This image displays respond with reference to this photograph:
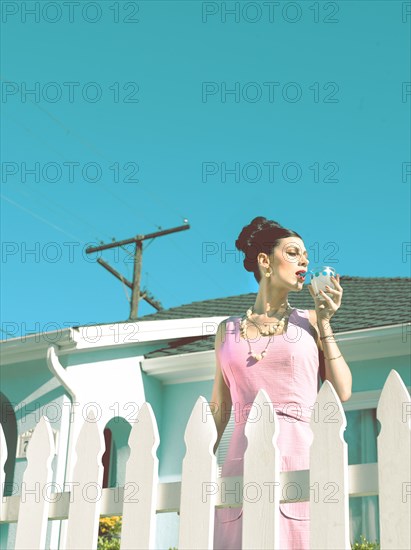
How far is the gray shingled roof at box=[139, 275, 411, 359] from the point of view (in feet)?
28.5

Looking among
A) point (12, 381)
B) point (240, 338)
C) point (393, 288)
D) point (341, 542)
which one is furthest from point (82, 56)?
point (341, 542)

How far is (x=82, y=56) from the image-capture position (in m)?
10.2

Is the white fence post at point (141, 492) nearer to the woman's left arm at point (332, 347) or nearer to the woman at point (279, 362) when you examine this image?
the woman at point (279, 362)

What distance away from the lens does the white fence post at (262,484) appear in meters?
2.43

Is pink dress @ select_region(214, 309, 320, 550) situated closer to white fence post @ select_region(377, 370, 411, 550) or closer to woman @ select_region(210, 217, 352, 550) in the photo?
woman @ select_region(210, 217, 352, 550)

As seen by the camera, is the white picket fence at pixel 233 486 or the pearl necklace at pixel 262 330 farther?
the pearl necklace at pixel 262 330

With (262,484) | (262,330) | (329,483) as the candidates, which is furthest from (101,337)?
(329,483)

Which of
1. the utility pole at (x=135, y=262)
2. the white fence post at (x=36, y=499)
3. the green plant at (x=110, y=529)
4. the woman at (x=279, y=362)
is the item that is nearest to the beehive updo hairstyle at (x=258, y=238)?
the woman at (x=279, y=362)

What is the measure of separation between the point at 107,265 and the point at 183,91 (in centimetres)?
996

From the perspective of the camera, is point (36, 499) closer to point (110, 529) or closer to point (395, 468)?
point (395, 468)

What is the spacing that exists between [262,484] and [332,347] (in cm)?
71

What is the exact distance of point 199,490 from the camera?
2.56m

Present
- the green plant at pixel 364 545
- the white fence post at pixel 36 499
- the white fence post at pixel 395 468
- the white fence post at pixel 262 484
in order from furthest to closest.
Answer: the green plant at pixel 364 545
the white fence post at pixel 36 499
the white fence post at pixel 262 484
the white fence post at pixel 395 468

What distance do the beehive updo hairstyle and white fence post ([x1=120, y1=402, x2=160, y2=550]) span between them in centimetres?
93
